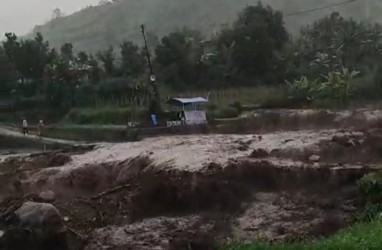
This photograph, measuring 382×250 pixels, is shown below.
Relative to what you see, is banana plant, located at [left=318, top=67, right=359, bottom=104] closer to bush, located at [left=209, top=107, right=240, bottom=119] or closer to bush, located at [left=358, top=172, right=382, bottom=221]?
bush, located at [left=209, top=107, right=240, bottom=119]

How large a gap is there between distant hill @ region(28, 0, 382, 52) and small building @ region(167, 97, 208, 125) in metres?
55.0

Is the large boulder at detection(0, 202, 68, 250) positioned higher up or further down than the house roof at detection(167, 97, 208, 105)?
further down

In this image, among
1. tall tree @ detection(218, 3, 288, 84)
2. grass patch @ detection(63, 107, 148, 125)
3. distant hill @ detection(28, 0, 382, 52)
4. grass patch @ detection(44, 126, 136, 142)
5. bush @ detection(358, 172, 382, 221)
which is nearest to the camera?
bush @ detection(358, 172, 382, 221)

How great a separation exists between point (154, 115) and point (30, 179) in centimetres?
1588

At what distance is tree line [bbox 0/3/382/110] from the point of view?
2103 inches

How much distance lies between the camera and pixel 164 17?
400ft

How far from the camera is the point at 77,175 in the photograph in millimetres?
29078

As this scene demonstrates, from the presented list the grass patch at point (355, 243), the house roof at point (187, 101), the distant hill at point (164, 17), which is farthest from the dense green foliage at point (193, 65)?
the distant hill at point (164, 17)

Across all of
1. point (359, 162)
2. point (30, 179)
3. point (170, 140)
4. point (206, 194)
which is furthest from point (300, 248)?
point (170, 140)

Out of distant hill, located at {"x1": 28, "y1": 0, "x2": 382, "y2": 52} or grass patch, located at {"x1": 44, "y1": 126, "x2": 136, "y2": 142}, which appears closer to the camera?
grass patch, located at {"x1": 44, "y1": 126, "x2": 136, "y2": 142}

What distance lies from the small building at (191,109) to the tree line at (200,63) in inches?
204

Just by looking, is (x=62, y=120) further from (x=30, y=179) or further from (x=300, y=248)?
(x=300, y=248)

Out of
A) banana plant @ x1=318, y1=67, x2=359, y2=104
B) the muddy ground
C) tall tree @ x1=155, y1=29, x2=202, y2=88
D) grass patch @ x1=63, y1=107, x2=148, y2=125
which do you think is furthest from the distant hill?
the muddy ground

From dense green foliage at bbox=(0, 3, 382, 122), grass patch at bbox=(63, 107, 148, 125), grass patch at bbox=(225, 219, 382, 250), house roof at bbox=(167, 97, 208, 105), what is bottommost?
grass patch at bbox=(225, 219, 382, 250)
